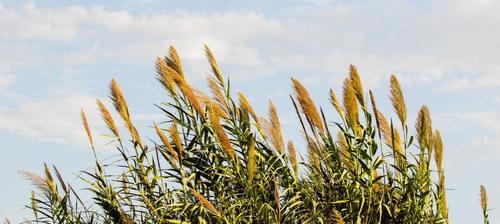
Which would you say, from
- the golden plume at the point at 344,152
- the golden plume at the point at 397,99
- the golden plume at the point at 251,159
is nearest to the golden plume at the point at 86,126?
the golden plume at the point at 251,159

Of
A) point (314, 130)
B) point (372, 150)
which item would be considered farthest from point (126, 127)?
point (372, 150)

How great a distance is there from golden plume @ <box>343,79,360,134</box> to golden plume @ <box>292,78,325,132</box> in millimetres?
240

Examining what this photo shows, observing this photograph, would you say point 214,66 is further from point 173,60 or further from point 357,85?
point 357,85

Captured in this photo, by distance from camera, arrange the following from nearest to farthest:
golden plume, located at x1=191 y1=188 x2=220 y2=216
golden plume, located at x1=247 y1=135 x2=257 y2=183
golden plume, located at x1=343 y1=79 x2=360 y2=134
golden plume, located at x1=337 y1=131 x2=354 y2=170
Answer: golden plume, located at x1=191 y1=188 x2=220 y2=216 → golden plume, located at x1=247 y1=135 x2=257 y2=183 → golden plume, located at x1=343 y1=79 x2=360 y2=134 → golden plume, located at x1=337 y1=131 x2=354 y2=170

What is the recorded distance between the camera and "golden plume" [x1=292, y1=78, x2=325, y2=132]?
591 cm

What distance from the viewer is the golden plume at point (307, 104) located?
5914 millimetres

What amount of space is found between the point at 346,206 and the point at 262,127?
89cm

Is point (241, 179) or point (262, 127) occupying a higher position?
point (262, 127)

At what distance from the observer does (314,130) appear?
6.05 metres

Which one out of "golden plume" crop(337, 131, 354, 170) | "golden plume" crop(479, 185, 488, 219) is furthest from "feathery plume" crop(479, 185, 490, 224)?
"golden plume" crop(337, 131, 354, 170)

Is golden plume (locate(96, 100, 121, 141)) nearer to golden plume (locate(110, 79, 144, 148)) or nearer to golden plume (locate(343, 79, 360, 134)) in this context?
golden plume (locate(110, 79, 144, 148))

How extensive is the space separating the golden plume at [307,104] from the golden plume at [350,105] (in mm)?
240

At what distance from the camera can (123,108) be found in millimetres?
6406

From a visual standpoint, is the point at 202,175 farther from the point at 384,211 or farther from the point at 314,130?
the point at 384,211
